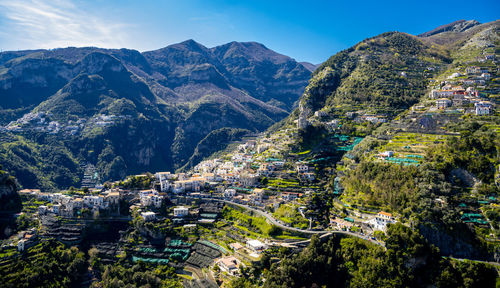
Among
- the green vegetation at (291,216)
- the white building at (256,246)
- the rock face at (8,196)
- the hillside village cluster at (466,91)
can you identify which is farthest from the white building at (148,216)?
the hillside village cluster at (466,91)

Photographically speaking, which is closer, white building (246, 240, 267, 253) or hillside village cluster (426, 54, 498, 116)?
white building (246, 240, 267, 253)

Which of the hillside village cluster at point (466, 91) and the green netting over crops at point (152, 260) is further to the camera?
the hillside village cluster at point (466, 91)

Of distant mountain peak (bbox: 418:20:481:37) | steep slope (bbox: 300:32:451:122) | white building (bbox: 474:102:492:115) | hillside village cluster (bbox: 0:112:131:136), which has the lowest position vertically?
hillside village cluster (bbox: 0:112:131:136)

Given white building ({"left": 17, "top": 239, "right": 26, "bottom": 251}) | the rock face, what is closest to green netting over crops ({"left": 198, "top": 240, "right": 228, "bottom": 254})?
white building ({"left": 17, "top": 239, "right": 26, "bottom": 251})

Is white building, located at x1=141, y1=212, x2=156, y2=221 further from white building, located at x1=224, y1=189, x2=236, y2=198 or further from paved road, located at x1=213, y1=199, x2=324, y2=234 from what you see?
white building, located at x1=224, y1=189, x2=236, y2=198

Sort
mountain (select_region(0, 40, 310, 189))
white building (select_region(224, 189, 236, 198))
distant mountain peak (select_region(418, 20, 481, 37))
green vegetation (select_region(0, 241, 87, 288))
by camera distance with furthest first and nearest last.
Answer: distant mountain peak (select_region(418, 20, 481, 37)) < mountain (select_region(0, 40, 310, 189)) < white building (select_region(224, 189, 236, 198)) < green vegetation (select_region(0, 241, 87, 288))

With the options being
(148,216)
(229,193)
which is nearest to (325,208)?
(229,193)

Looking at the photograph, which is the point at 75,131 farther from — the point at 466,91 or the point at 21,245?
the point at 466,91

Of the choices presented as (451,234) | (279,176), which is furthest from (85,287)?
(451,234)

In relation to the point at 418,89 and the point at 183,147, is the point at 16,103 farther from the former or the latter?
the point at 418,89

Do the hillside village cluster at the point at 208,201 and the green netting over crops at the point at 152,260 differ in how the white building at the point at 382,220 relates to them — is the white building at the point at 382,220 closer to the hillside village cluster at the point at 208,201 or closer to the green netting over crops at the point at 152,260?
the hillside village cluster at the point at 208,201

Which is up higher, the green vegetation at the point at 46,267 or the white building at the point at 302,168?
the white building at the point at 302,168
